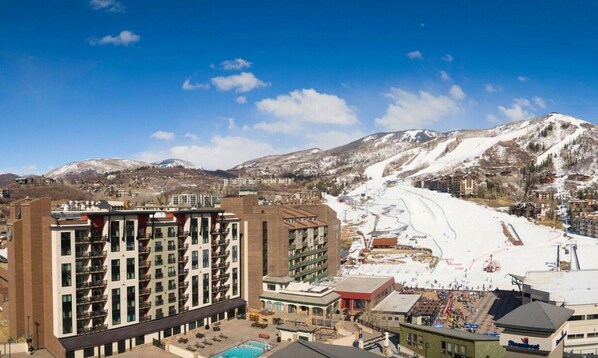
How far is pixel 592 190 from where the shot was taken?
520 ft

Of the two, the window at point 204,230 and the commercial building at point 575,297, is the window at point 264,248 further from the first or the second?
the commercial building at point 575,297

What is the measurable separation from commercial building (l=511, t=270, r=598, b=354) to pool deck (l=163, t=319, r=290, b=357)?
73.3ft

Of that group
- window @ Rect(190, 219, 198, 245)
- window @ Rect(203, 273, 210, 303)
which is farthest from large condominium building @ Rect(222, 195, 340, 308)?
window @ Rect(190, 219, 198, 245)

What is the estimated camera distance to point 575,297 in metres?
40.9

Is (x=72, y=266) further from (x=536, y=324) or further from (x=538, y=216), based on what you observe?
(x=538, y=216)

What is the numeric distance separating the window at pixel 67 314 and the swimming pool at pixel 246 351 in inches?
408

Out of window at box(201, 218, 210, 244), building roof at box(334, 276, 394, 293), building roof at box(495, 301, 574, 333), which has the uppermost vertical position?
window at box(201, 218, 210, 244)

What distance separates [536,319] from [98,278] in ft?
99.5

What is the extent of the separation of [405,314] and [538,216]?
3732 inches

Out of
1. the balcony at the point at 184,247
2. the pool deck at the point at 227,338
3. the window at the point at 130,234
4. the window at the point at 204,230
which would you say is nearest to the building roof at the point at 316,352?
the pool deck at the point at 227,338

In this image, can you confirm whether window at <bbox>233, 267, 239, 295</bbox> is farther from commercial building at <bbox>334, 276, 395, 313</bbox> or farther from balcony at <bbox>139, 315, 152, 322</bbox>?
balcony at <bbox>139, 315, 152, 322</bbox>

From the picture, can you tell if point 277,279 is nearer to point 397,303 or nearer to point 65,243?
point 397,303

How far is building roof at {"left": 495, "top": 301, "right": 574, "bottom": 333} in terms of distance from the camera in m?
30.7

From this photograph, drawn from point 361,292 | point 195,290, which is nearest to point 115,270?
point 195,290
